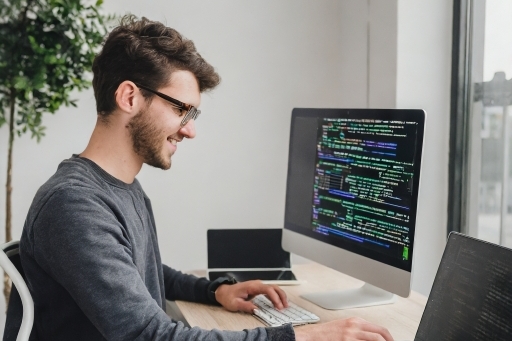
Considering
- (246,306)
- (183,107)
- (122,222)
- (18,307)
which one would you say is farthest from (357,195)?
(18,307)

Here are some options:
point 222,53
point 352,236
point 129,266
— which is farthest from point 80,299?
point 222,53

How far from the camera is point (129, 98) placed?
1.39 metres

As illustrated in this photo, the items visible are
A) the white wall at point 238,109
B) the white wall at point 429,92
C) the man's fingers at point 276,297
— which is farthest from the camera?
the white wall at point 238,109

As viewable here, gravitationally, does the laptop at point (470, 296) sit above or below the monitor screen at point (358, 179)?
below

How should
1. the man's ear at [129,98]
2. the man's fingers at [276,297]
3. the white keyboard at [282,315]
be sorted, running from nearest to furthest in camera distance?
1. the man's ear at [129,98]
2. the white keyboard at [282,315]
3. the man's fingers at [276,297]

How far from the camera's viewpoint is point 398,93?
2086mm

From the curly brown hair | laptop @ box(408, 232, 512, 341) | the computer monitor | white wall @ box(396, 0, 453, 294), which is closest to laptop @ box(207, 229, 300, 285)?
the computer monitor

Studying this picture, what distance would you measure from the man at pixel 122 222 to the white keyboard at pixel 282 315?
33mm

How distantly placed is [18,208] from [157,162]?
1.14 m

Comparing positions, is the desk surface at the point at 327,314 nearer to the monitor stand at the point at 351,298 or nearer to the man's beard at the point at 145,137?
the monitor stand at the point at 351,298

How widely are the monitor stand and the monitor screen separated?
0.15 m

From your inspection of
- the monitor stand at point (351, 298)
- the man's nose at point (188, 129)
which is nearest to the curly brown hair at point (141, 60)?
the man's nose at point (188, 129)

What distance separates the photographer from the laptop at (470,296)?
103cm

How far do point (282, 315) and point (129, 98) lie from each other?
0.65 m
